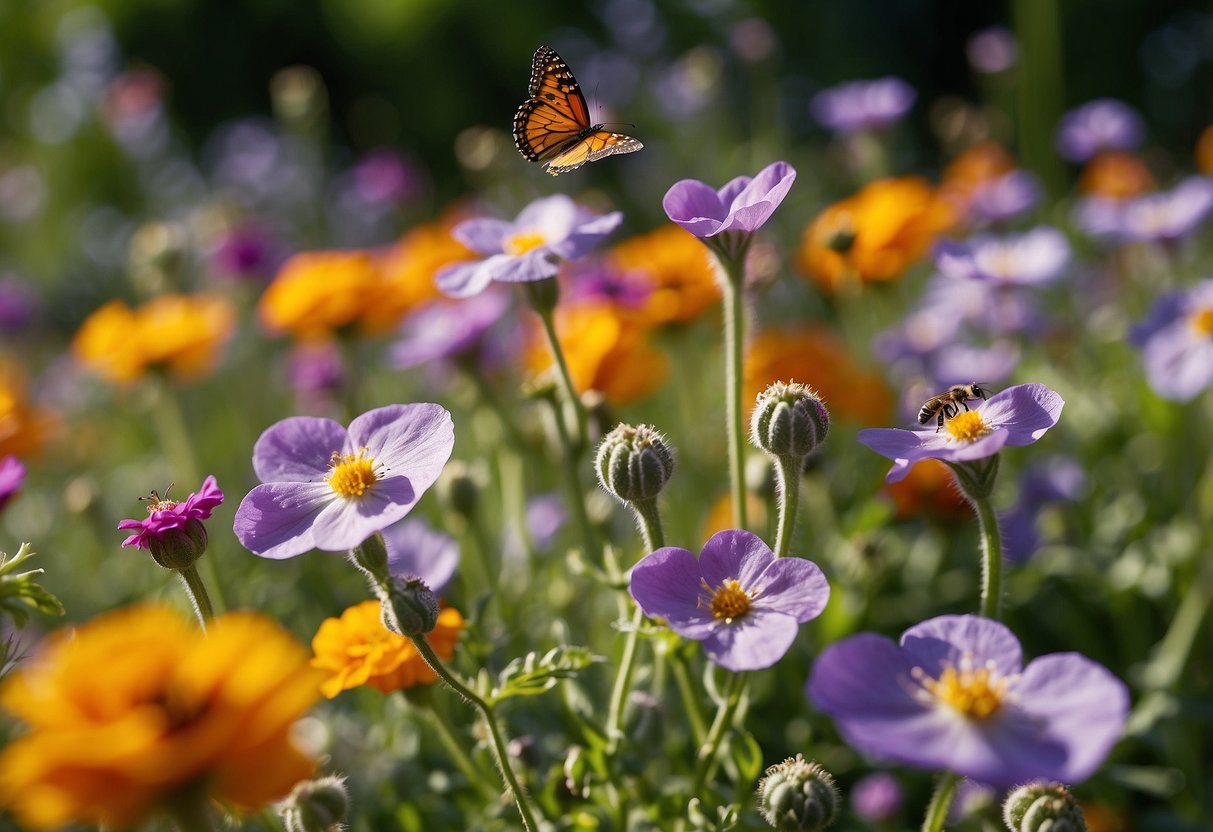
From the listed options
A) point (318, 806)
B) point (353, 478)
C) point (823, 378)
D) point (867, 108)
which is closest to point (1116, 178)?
point (867, 108)

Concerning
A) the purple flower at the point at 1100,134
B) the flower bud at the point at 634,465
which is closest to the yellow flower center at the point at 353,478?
the flower bud at the point at 634,465

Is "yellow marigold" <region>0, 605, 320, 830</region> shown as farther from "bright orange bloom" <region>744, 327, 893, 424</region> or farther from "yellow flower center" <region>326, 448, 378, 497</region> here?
"bright orange bloom" <region>744, 327, 893, 424</region>

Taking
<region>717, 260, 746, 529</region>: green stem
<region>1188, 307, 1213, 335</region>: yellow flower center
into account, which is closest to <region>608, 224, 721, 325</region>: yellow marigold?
<region>717, 260, 746, 529</region>: green stem

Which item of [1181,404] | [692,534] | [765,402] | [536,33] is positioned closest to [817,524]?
[692,534]

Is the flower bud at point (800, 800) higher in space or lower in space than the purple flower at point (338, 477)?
lower

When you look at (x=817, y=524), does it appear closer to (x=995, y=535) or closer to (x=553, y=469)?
(x=553, y=469)

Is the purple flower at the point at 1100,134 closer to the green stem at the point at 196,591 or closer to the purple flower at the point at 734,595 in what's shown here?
the purple flower at the point at 734,595

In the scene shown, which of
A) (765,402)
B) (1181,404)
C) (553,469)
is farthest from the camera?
(553,469)
